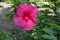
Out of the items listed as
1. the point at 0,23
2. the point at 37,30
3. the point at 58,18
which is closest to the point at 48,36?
the point at 37,30

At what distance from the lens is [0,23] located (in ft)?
11.8

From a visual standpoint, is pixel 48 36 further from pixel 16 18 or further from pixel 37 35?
pixel 16 18

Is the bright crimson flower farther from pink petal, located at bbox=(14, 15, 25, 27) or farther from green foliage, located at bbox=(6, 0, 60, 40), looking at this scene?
green foliage, located at bbox=(6, 0, 60, 40)

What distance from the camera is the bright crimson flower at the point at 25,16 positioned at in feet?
3.67

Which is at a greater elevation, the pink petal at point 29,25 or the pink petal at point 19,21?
the pink petal at point 19,21

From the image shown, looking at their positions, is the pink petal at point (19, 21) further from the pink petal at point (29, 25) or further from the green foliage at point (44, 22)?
the green foliage at point (44, 22)

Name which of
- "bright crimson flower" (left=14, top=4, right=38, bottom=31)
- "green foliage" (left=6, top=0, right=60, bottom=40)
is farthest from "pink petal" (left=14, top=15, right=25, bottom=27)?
"green foliage" (left=6, top=0, right=60, bottom=40)

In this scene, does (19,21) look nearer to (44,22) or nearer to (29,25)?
(29,25)

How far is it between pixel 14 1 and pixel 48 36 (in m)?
0.34

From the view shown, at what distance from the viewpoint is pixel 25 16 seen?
1.17 meters

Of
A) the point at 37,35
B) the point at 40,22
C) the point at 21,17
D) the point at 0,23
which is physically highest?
the point at 21,17

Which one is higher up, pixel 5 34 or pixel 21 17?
pixel 21 17

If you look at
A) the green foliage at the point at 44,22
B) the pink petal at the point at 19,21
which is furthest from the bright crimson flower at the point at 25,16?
the green foliage at the point at 44,22

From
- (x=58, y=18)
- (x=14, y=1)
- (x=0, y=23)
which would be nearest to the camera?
(x=14, y=1)
